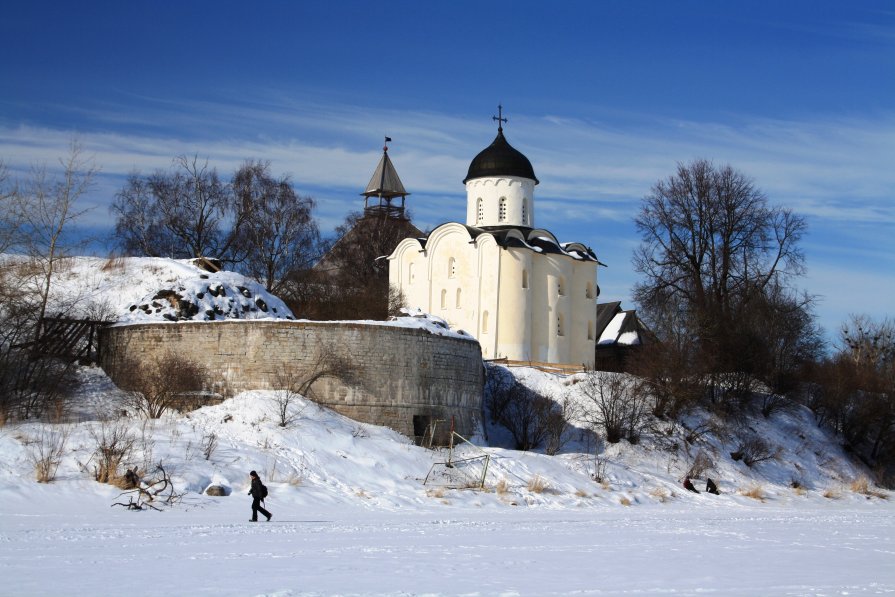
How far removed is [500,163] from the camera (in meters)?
40.9

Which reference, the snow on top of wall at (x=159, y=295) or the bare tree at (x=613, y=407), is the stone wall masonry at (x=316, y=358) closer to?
the snow on top of wall at (x=159, y=295)

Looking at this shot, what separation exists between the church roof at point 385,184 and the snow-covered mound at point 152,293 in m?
27.4

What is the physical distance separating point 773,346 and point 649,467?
31.3 feet

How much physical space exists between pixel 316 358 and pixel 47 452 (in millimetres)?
6804

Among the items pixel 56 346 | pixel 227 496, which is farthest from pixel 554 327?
pixel 227 496

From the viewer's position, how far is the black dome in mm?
40781

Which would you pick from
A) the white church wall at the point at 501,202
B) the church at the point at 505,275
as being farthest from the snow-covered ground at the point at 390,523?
the white church wall at the point at 501,202

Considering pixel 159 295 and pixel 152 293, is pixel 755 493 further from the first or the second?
pixel 152 293

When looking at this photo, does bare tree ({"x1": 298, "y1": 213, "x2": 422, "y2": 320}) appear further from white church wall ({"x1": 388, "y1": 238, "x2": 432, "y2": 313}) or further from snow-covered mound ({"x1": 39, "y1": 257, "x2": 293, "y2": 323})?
snow-covered mound ({"x1": 39, "y1": 257, "x2": 293, "y2": 323})

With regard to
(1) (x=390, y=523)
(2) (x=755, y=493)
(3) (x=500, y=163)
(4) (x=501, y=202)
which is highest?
(3) (x=500, y=163)

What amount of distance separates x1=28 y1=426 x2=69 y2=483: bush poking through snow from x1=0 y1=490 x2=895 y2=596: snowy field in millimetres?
1016

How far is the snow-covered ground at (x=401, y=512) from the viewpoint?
11242 millimetres

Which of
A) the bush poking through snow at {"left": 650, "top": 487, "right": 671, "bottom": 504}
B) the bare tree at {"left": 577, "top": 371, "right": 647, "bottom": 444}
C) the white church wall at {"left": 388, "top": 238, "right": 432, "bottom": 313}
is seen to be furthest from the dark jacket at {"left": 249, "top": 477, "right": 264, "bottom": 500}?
the white church wall at {"left": 388, "top": 238, "right": 432, "bottom": 313}

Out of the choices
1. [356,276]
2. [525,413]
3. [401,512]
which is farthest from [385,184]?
[401,512]
